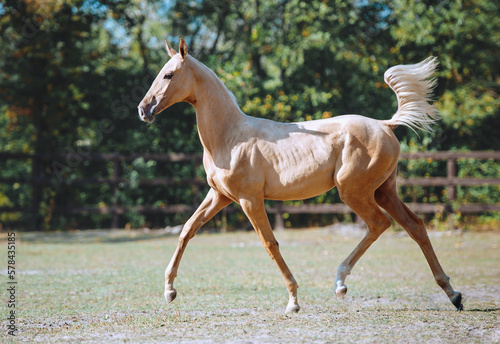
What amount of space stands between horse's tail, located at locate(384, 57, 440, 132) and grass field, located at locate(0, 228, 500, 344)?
1.79 meters

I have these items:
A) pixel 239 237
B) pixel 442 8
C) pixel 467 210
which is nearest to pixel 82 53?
pixel 239 237

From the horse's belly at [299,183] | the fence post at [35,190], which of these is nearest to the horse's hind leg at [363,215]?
the horse's belly at [299,183]

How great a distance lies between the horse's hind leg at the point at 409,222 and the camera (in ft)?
18.8

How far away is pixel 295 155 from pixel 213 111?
0.93 m

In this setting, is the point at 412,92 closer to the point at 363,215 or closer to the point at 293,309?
the point at 363,215

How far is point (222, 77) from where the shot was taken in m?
15.5

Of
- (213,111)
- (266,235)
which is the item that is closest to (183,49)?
(213,111)

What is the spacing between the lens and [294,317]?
526 centimetres

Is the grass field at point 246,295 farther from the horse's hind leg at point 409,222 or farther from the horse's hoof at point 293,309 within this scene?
the horse's hind leg at point 409,222

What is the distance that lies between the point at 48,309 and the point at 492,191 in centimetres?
1187

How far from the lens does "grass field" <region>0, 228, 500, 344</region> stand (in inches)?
184

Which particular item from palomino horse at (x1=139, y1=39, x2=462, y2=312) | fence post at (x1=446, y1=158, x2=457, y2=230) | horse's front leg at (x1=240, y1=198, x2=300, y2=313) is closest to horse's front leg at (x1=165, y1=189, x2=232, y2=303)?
palomino horse at (x1=139, y1=39, x2=462, y2=312)

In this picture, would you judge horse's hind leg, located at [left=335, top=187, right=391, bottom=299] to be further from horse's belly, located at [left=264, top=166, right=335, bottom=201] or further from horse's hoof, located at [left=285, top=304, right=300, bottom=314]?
horse's hoof, located at [left=285, top=304, right=300, bottom=314]

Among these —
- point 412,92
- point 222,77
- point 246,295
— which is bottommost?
point 246,295
